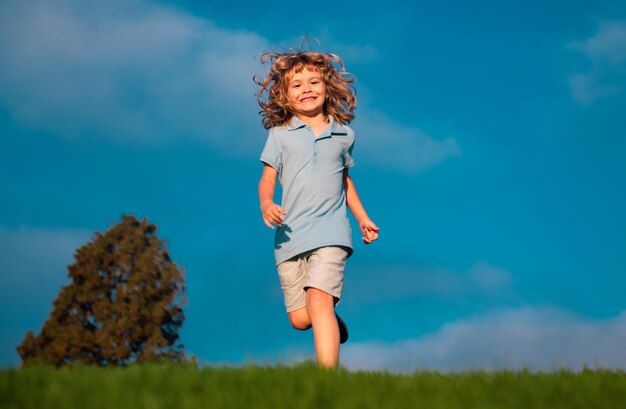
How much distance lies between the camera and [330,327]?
631 cm

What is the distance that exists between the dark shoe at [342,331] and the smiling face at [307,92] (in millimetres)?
1993

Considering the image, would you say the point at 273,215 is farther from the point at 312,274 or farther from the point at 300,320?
the point at 300,320

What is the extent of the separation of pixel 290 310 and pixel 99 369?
1861mm

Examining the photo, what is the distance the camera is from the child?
21.0 ft

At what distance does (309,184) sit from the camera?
22.0ft

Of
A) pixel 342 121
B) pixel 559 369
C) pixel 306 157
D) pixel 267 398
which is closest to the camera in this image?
pixel 267 398

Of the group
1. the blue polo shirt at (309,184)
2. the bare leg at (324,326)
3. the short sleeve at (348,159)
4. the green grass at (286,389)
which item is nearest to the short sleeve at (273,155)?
the blue polo shirt at (309,184)

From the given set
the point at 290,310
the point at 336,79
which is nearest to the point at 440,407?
the point at 290,310

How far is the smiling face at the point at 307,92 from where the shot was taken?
714 centimetres

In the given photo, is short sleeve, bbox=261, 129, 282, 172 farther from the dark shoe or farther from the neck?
the dark shoe

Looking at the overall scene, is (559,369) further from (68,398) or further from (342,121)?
(68,398)

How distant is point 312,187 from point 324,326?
126 cm

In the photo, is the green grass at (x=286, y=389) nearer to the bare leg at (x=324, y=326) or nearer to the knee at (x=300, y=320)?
the bare leg at (x=324, y=326)

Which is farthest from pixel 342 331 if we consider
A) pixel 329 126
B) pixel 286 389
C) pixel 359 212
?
pixel 286 389
